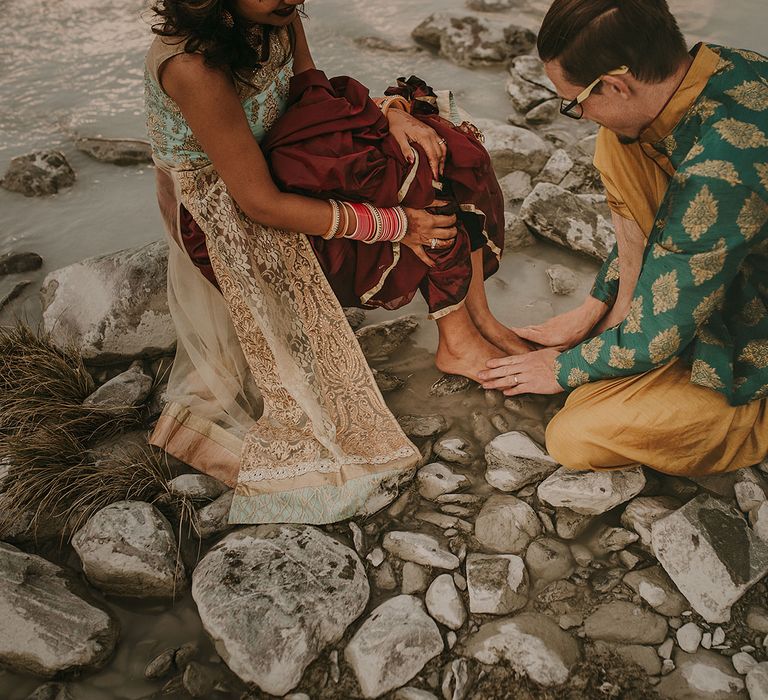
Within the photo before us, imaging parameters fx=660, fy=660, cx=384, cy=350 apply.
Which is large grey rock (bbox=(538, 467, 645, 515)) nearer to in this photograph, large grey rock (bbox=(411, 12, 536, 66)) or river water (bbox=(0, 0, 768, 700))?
river water (bbox=(0, 0, 768, 700))

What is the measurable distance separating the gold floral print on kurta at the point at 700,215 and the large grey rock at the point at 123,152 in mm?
3408

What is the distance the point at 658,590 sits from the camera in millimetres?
1804

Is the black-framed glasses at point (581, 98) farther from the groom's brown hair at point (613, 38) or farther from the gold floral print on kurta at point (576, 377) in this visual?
the gold floral print on kurta at point (576, 377)

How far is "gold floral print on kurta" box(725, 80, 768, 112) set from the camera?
1.57m

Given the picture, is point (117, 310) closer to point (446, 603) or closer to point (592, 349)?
point (446, 603)

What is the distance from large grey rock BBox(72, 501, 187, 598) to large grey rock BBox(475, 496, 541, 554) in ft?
2.96

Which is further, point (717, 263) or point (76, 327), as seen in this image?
point (76, 327)

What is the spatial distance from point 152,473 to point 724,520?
5.68 ft

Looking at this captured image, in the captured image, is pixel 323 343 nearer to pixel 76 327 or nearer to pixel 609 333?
pixel 609 333

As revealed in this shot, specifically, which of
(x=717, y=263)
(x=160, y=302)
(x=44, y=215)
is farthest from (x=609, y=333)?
(x=44, y=215)

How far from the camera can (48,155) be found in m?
3.92

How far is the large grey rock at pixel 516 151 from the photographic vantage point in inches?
144

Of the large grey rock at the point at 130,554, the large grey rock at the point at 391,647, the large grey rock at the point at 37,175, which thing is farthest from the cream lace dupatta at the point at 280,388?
the large grey rock at the point at 37,175

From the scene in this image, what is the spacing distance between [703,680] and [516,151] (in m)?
2.80
